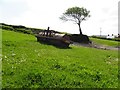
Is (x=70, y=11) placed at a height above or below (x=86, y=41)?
above

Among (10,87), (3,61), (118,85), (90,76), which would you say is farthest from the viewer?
(3,61)

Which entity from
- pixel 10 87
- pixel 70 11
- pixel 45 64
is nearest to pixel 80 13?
pixel 70 11

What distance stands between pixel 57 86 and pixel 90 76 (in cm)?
431

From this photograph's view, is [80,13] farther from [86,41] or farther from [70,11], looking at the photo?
[86,41]

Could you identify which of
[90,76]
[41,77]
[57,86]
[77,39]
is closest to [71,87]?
[57,86]

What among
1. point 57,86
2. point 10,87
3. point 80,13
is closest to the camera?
point 10,87

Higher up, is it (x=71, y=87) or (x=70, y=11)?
(x=70, y=11)

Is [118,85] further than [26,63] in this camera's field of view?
No

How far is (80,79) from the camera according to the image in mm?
20359

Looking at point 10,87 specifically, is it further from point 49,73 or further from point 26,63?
point 26,63

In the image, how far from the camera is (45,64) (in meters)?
24.1

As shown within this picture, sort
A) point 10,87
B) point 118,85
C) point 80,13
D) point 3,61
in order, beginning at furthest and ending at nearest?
point 80,13, point 3,61, point 118,85, point 10,87

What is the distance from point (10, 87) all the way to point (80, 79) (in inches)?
221

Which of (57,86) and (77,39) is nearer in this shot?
(57,86)
